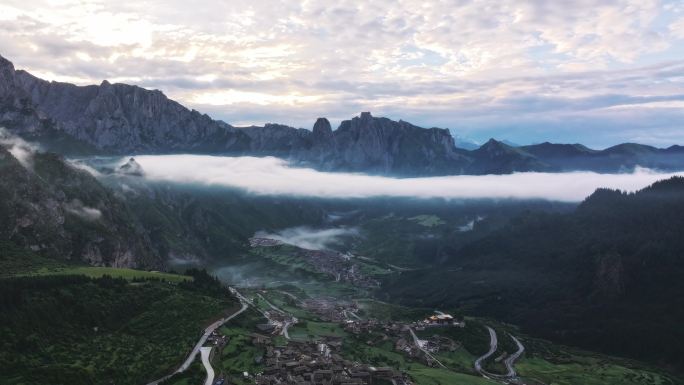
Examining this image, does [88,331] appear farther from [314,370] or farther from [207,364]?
[314,370]

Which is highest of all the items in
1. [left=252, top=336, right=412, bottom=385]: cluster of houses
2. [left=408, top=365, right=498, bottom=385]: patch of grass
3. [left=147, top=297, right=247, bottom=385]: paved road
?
[left=252, top=336, right=412, bottom=385]: cluster of houses

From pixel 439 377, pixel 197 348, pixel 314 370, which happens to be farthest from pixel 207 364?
pixel 439 377

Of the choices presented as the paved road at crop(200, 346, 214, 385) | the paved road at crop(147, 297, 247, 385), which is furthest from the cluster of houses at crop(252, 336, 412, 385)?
the paved road at crop(147, 297, 247, 385)

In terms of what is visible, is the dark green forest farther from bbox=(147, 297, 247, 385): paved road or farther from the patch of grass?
the patch of grass

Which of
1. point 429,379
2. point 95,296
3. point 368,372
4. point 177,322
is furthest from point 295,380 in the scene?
point 95,296

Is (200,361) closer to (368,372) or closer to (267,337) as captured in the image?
(267,337)

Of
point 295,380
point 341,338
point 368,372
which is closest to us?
point 295,380
